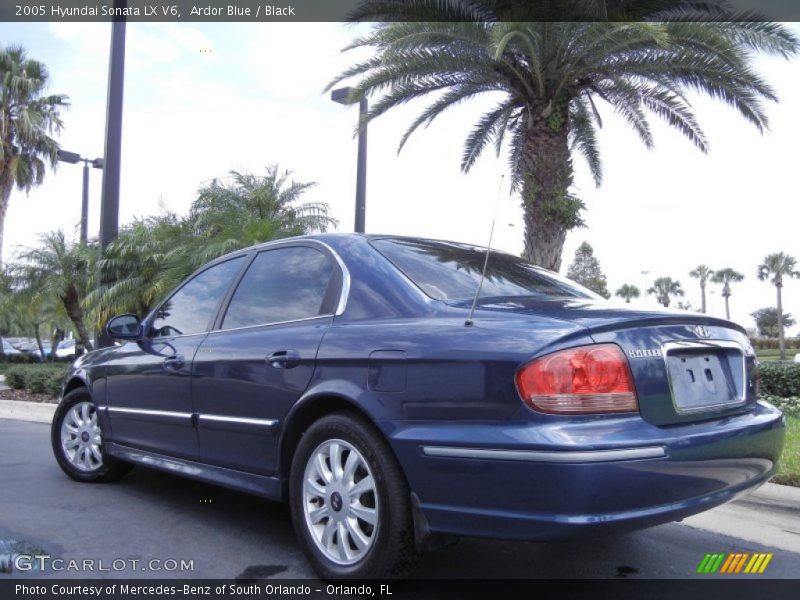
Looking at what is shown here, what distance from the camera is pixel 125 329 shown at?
470 centimetres

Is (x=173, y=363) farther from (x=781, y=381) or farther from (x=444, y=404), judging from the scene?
(x=781, y=381)

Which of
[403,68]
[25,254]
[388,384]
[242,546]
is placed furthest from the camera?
[25,254]

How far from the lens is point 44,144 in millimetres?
22594

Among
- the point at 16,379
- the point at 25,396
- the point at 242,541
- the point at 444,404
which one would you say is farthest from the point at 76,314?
the point at 444,404

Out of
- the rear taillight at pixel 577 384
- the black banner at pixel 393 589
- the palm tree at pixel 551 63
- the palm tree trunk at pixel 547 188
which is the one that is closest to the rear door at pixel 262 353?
the black banner at pixel 393 589

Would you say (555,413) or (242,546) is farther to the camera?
(242,546)

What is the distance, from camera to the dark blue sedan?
2527mm

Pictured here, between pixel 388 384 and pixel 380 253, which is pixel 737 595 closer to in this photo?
pixel 388 384

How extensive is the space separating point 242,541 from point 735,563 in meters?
2.56

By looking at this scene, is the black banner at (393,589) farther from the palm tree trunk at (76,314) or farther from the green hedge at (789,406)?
the palm tree trunk at (76,314)

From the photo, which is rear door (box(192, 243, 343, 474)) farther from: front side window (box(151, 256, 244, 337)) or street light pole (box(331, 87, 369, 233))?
street light pole (box(331, 87, 369, 233))

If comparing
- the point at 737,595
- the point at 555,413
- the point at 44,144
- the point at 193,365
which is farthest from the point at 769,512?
the point at 44,144

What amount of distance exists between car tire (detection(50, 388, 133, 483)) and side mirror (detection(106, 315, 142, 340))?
673 millimetres

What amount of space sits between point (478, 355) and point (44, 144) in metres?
23.7
